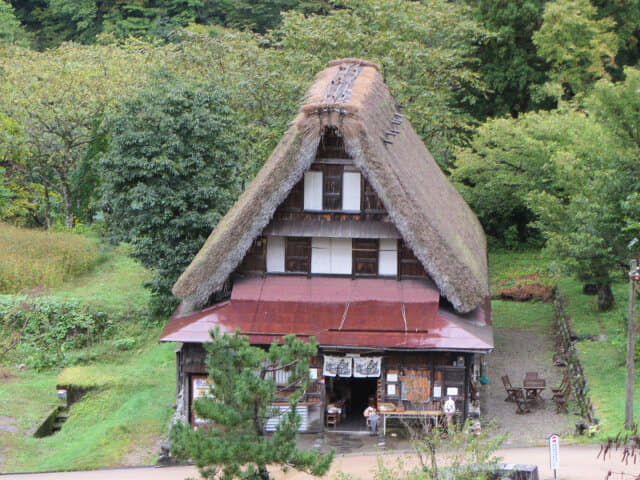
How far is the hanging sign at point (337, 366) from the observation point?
877 inches

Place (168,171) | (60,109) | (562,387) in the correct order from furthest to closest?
(60,109) → (168,171) → (562,387)

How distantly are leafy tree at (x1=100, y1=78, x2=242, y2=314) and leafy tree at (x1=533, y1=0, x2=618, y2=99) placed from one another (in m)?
15.2

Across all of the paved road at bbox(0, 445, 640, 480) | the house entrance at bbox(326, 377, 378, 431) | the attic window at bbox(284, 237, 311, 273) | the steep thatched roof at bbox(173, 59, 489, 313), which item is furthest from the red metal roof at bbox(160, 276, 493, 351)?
the paved road at bbox(0, 445, 640, 480)

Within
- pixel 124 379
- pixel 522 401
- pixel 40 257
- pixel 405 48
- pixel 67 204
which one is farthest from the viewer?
pixel 67 204

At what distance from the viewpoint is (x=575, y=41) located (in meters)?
39.3

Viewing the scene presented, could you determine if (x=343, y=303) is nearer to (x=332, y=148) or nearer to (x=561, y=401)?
(x=332, y=148)

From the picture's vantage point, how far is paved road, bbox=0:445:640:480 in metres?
18.1

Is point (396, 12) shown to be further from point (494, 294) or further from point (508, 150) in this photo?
point (494, 294)

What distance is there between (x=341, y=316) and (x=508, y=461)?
5.53 meters

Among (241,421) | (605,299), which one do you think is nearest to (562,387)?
(605,299)

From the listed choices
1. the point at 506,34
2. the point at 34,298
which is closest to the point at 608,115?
the point at 506,34

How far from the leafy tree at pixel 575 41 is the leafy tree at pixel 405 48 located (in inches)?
117

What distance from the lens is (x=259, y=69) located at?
3603cm

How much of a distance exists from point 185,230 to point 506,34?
1976 cm
